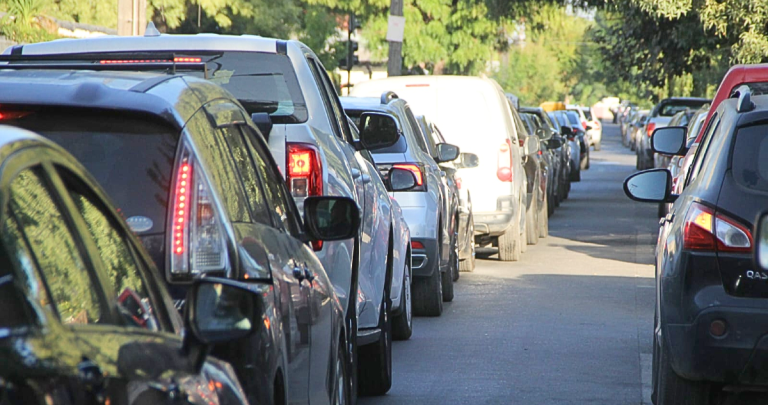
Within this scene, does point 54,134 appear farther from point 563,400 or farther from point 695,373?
point 563,400

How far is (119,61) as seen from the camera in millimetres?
6250

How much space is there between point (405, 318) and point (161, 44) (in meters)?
3.31

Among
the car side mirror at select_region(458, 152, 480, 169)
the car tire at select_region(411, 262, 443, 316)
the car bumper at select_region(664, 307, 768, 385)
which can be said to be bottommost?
the car tire at select_region(411, 262, 443, 316)

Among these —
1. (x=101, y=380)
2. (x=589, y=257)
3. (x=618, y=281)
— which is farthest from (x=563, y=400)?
(x=589, y=257)

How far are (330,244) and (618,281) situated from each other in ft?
24.1

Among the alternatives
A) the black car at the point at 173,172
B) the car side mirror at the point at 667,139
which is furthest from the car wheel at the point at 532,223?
the black car at the point at 173,172

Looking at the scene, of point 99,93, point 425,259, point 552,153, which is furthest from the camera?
point 552,153

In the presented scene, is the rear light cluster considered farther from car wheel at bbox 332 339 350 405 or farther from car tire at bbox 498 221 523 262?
car tire at bbox 498 221 523 262

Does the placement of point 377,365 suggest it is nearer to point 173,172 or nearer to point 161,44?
point 161,44

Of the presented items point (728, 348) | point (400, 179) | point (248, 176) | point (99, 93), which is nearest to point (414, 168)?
point (400, 179)

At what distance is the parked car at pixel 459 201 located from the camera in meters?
12.5

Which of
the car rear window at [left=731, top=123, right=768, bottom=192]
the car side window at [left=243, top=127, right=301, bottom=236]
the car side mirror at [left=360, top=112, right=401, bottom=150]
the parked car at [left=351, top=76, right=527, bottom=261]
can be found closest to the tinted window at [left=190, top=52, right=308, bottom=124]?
the car side mirror at [left=360, top=112, right=401, bottom=150]

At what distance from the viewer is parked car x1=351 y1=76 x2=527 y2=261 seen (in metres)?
14.4

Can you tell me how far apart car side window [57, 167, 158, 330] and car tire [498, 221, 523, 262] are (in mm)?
11911
